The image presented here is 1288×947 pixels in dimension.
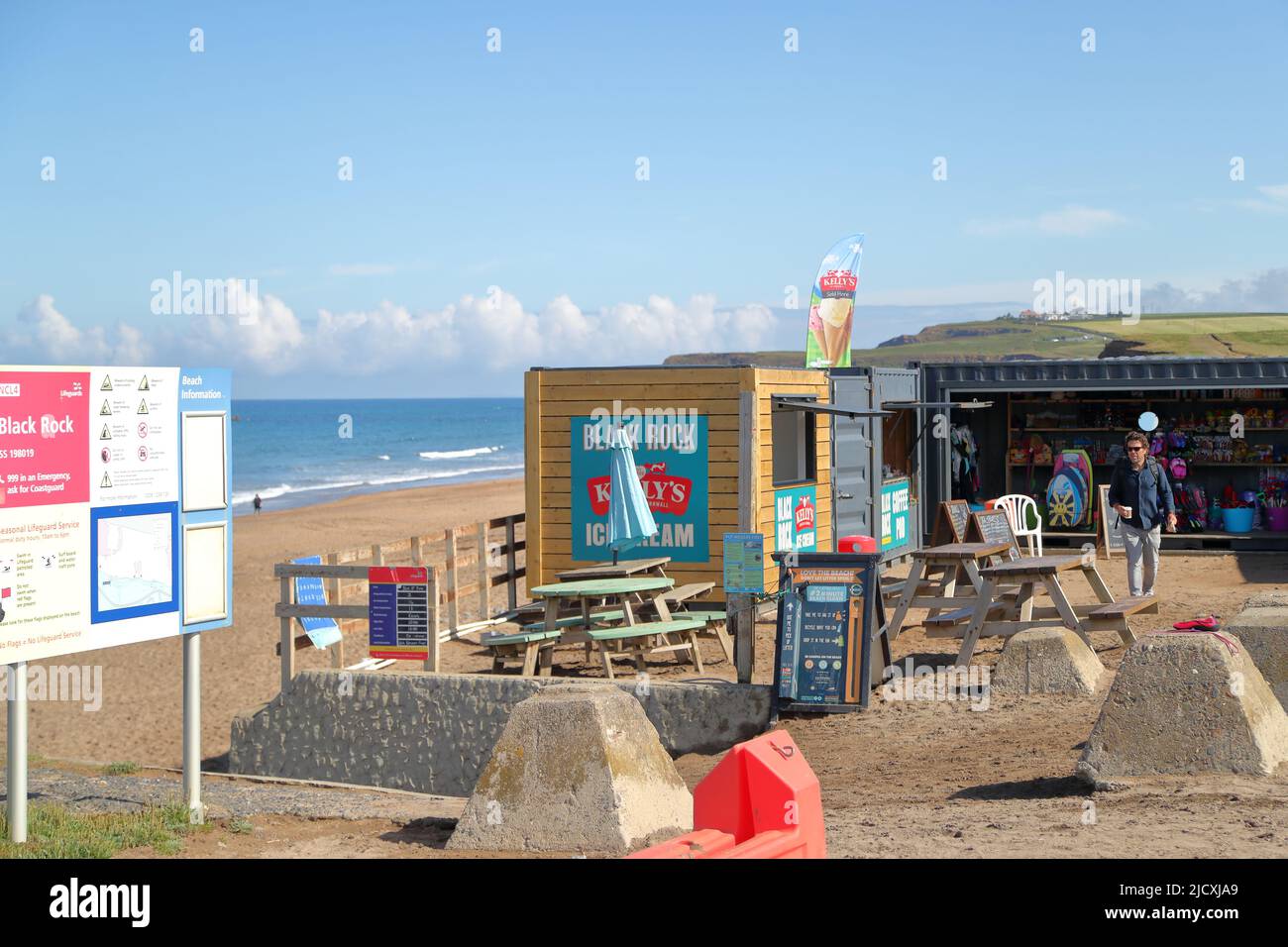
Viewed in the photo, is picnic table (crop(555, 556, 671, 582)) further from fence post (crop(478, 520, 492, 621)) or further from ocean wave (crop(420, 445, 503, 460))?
ocean wave (crop(420, 445, 503, 460))

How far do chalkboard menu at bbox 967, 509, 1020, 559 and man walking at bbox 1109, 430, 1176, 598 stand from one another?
987 millimetres

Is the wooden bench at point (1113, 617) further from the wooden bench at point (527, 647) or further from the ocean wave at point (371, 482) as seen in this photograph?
the ocean wave at point (371, 482)

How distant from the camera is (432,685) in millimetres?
9320

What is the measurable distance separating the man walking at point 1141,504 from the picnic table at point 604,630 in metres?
3.61

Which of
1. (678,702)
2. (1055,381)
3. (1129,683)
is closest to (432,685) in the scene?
(678,702)

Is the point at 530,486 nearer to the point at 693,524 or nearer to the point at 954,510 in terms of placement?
Result: the point at 693,524

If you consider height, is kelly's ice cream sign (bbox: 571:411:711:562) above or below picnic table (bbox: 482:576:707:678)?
above

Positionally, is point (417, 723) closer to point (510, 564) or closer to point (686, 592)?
point (686, 592)

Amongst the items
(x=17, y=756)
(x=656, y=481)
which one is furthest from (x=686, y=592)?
(x=17, y=756)

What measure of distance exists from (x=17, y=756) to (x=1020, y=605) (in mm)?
6976

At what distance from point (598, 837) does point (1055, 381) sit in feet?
46.1

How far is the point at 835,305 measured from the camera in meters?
16.8

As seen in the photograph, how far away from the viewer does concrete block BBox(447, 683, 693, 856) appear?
568 centimetres
